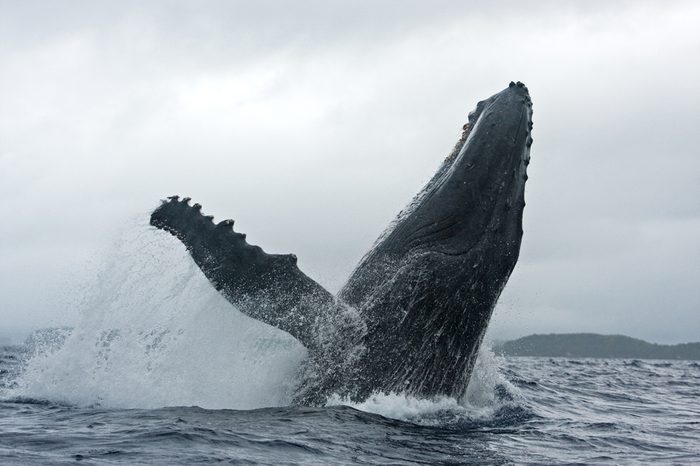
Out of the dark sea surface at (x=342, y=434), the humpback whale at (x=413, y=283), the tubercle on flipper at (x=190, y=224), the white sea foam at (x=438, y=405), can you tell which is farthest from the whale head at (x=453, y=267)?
the tubercle on flipper at (x=190, y=224)

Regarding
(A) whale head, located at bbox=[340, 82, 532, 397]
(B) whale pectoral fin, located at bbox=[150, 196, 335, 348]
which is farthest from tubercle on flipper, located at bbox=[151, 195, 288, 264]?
(A) whale head, located at bbox=[340, 82, 532, 397]

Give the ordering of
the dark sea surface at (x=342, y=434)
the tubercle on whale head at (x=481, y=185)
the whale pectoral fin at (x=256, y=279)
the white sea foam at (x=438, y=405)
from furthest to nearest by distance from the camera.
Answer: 1. the tubercle on whale head at (x=481, y=185)
2. the whale pectoral fin at (x=256, y=279)
3. the white sea foam at (x=438, y=405)
4. the dark sea surface at (x=342, y=434)

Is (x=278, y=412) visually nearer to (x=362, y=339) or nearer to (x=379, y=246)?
(x=362, y=339)

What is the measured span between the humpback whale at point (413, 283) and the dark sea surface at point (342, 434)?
0.40 meters

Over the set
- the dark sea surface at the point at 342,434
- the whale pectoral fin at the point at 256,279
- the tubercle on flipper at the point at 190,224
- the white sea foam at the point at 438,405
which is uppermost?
the tubercle on flipper at the point at 190,224

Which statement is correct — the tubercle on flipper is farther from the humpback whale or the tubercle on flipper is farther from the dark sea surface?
the dark sea surface

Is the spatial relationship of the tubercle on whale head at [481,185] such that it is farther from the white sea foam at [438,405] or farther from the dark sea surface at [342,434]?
the dark sea surface at [342,434]

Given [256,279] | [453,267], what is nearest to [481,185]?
[453,267]

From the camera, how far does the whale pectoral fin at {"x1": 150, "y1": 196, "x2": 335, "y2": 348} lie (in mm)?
8883

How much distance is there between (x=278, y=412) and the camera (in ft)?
28.8

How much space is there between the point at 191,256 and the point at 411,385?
2.95 m

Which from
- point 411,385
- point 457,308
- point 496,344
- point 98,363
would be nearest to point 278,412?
point 411,385

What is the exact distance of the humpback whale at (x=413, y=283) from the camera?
893cm

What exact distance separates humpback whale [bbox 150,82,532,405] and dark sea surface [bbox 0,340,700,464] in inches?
15.8
